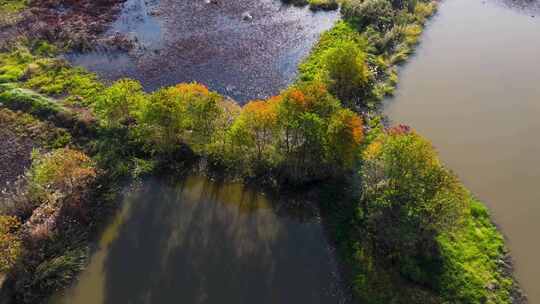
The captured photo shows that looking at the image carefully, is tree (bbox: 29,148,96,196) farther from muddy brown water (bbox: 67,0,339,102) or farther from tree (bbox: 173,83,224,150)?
muddy brown water (bbox: 67,0,339,102)

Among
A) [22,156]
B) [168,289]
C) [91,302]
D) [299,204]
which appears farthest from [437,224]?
[22,156]

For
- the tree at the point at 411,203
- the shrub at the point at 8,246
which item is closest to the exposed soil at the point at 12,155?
the shrub at the point at 8,246

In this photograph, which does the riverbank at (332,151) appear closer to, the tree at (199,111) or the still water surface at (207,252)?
the tree at (199,111)

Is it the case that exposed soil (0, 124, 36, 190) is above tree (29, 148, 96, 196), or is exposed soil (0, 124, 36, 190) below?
below

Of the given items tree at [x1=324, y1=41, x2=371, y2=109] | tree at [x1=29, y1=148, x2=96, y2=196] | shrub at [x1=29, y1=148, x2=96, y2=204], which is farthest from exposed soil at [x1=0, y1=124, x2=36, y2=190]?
tree at [x1=324, y1=41, x2=371, y2=109]

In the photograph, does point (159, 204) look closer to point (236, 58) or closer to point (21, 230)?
point (21, 230)

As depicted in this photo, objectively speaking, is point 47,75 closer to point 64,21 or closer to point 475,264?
point 64,21
